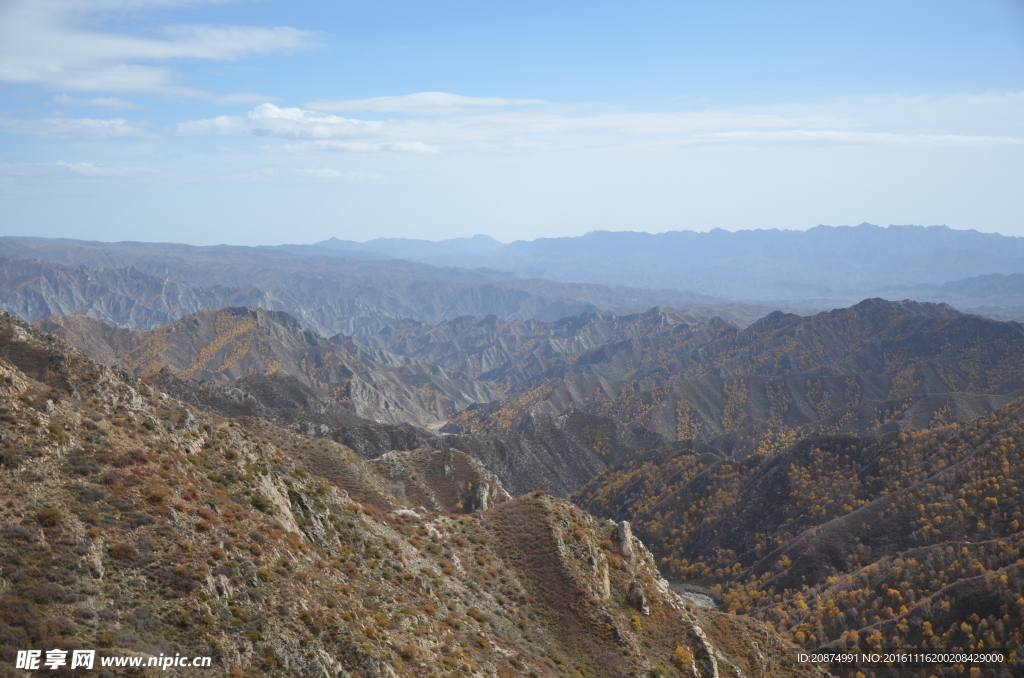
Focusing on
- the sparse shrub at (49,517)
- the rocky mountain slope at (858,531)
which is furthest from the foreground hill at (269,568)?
the rocky mountain slope at (858,531)

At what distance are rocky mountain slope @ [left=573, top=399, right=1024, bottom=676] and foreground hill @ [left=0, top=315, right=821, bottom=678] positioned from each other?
845 inches

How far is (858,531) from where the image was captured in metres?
97.0

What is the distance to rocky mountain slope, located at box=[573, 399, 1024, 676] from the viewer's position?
6594 centimetres

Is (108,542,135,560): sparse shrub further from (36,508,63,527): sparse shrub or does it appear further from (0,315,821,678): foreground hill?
(36,508,63,527): sparse shrub

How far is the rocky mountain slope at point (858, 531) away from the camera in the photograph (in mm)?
65938

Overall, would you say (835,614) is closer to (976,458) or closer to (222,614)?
(976,458)

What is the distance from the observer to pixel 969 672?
201ft

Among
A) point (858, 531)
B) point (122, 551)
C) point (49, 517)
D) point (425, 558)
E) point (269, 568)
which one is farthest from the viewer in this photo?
point (858, 531)

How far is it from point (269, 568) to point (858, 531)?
312ft

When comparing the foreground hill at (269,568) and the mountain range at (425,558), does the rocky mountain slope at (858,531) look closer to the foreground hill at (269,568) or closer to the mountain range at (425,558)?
the mountain range at (425,558)

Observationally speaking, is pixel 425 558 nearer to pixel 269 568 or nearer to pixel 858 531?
pixel 269 568

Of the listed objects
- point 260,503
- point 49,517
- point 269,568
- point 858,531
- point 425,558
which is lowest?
point 858,531

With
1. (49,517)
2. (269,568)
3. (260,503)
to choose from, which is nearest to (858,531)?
(260,503)

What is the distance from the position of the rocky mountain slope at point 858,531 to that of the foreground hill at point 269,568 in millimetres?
21470
